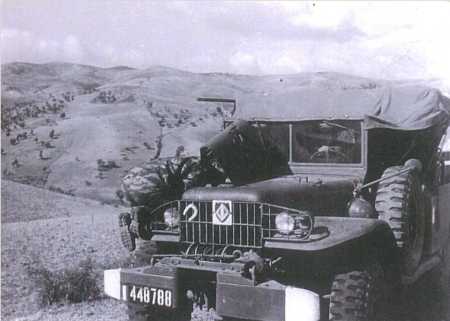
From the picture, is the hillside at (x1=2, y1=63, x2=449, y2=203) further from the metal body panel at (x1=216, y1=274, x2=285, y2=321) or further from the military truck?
the metal body panel at (x1=216, y1=274, x2=285, y2=321)

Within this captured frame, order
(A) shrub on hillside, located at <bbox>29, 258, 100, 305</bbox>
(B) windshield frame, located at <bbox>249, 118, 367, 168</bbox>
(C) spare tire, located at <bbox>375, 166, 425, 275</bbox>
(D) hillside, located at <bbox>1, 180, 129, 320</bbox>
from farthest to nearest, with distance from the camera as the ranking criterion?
(D) hillside, located at <bbox>1, 180, 129, 320</bbox>, (A) shrub on hillside, located at <bbox>29, 258, 100, 305</bbox>, (B) windshield frame, located at <bbox>249, 118, 367, 168</bbox>, (C) spare tire, located at <bbox>375, 166, 425, 275</bbox>

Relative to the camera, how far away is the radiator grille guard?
4.16 metres

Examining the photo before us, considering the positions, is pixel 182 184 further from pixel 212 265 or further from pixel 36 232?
pixel 36 232

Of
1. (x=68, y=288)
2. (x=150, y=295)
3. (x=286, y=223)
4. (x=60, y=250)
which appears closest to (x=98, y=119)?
(x=60, y=250)

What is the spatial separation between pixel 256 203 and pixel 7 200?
6782mm

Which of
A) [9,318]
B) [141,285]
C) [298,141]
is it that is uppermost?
[298,141]

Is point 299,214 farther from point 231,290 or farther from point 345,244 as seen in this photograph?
point 231,290

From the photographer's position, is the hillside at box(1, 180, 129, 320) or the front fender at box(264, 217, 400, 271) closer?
the front fender at box(264, 217, 400, 271)

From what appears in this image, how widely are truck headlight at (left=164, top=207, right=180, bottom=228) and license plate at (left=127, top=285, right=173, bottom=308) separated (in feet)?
2.14

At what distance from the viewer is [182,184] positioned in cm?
506

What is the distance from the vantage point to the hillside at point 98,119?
1336 cm

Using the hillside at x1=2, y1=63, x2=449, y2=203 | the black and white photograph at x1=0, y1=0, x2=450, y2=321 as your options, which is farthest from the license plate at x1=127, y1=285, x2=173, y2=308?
the hillside at x1=2, y1=63, x2=449, y2=203

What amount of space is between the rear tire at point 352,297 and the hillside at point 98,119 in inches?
260

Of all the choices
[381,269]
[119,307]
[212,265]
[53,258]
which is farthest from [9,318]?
[381,269]
